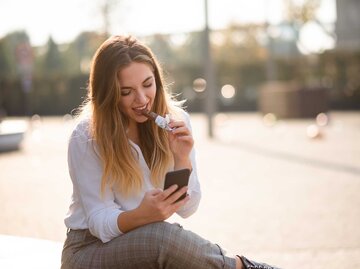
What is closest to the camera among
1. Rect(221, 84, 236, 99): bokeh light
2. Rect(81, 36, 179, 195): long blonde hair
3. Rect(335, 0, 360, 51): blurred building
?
Rect(81, 36, 179, 195): long blonde hair

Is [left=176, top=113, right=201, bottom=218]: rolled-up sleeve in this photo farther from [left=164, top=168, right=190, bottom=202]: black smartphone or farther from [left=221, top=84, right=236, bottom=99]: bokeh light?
[left=221, top=84, right=236, bottom=99]: bokeh light

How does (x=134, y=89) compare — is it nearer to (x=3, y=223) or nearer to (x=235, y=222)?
(x=235, y=222)

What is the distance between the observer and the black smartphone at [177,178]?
259 centimetres

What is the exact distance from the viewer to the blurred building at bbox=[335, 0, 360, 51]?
29016 millimetres

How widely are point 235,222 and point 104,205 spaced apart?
322 centimetres

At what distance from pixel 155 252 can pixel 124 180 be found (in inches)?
13.8

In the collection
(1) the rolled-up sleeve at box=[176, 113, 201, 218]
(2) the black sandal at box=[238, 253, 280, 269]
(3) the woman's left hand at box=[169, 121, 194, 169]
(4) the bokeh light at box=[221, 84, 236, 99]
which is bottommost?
(4) the bokeh light at box=[221, 84, 236, 99]

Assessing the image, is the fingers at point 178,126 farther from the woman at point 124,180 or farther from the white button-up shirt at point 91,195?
the white button-up shirt at point 91,195

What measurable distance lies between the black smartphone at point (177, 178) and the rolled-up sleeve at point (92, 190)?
290 millimetres

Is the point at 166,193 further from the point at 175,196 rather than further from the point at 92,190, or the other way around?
the point at 92,190

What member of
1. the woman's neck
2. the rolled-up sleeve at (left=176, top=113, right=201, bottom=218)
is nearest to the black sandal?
the rolled-up sleeve at (left=176, top=113, right=201, bottom=218)

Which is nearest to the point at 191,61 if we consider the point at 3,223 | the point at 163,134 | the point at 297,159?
the point at 297,159

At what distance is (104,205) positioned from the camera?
2.77 metres

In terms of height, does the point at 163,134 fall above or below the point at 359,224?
above
